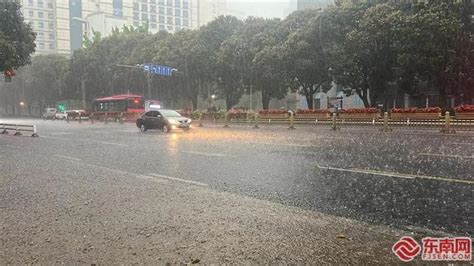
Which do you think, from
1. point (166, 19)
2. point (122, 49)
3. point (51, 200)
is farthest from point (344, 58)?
point (166, 19)

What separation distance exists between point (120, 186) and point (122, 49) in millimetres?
56858

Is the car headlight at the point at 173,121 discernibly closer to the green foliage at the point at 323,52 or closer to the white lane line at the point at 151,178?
the green foliage at the point at 323,52

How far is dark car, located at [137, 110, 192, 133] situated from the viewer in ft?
83.7

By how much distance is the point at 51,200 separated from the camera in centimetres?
693

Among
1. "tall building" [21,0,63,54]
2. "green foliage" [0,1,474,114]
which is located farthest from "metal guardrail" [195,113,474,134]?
"tall building" [21,0,63,54]

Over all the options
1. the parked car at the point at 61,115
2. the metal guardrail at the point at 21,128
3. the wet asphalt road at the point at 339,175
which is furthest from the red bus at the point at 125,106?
the wet asphalt road at the point at 339,175

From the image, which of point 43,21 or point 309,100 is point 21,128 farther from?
point 43,21

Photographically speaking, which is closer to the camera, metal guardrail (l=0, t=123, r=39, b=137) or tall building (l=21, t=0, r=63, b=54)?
metal guardrail (l=0, t=123, r=39, b=137)

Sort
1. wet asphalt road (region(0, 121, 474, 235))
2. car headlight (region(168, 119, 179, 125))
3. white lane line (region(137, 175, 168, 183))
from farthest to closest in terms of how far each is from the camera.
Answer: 1. car headlight (region(168, 119, 179, 125))
2. white lane line (region(137, 175, 168, 183))
3. wet asphalt road (region(0, 121, 474, 235))

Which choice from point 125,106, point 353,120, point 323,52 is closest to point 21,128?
point 353,120

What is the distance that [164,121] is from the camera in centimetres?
2558

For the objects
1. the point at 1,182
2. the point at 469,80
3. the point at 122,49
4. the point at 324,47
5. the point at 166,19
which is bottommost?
the point at 1,182

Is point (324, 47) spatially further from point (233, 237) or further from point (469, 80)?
point (233, 237)

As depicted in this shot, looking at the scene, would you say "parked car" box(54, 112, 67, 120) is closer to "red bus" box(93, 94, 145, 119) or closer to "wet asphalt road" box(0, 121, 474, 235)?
"red bus" box(93, 94, 145, 119)
